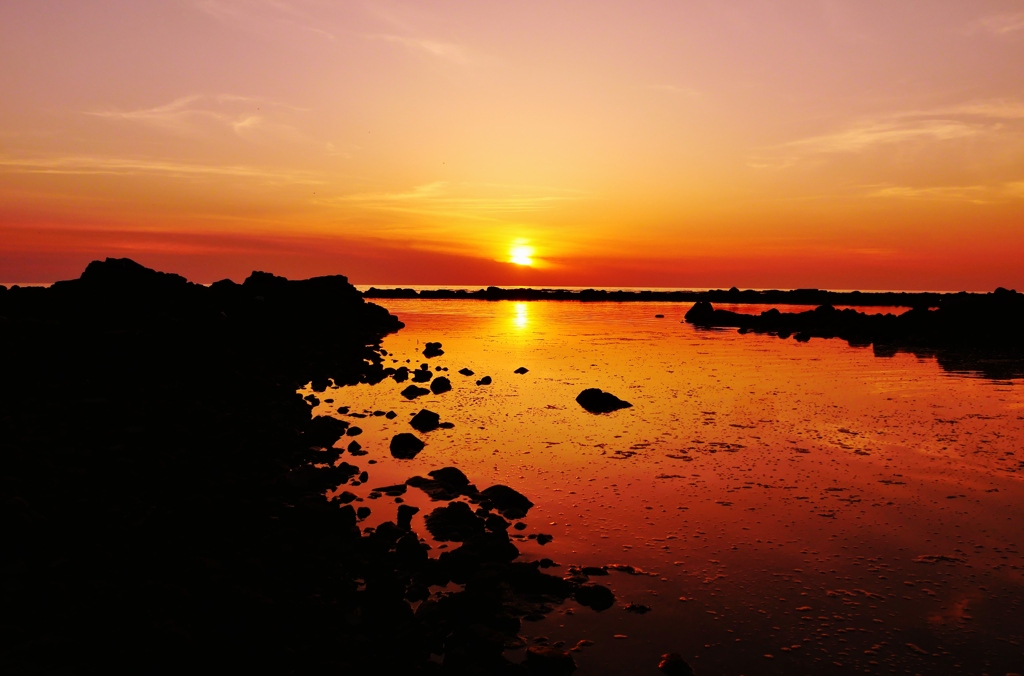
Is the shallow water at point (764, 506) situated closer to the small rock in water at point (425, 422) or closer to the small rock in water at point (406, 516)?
the small rock in water at point (406, 516)

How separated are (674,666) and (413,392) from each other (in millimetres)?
21136

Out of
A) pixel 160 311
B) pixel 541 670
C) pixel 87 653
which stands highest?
pixel 160 311

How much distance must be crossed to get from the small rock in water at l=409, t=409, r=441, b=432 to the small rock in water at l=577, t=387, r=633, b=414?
6467 millimetres

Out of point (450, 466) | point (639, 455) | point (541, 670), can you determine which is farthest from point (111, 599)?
point (639, 455)

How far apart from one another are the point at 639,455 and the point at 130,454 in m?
13.2

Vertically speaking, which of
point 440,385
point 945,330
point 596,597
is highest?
point 945,330

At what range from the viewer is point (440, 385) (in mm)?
29109

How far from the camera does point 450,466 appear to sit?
16.1 m

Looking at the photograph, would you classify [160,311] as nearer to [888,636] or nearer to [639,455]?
[639,455]

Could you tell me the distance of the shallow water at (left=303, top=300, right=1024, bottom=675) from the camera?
8.50 metres

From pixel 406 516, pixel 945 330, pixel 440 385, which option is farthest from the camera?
pixel 945 330

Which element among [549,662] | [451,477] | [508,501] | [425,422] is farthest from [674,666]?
[425,422]

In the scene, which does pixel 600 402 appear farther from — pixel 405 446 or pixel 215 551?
pixel 215 551

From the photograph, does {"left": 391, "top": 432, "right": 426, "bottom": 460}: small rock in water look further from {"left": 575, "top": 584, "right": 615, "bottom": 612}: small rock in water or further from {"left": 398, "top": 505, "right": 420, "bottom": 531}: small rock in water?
{"left": 575, "top": 584, "right": 615, "bottom": 612}: small rock in water
